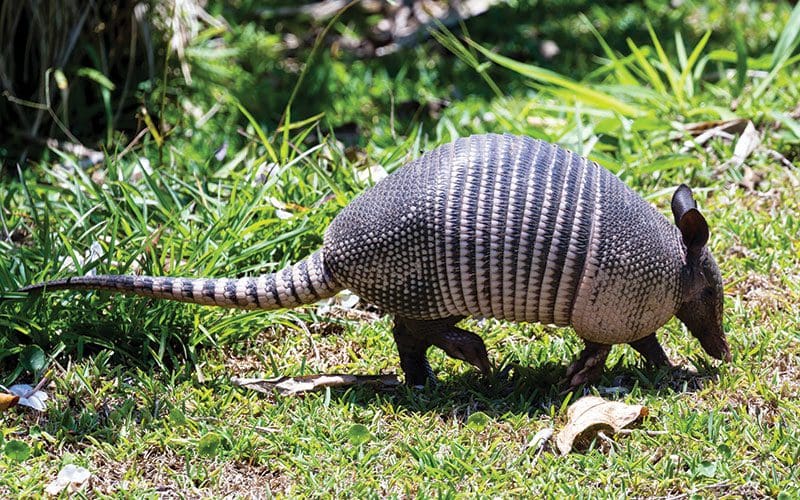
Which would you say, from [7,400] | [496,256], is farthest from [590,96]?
[7,400]

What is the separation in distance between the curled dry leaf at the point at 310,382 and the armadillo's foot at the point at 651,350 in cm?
104

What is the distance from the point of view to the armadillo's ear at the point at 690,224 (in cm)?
410

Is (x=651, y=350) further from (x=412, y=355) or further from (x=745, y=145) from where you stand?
(x=745, y=145)

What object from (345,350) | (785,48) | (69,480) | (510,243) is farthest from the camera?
(785,48)

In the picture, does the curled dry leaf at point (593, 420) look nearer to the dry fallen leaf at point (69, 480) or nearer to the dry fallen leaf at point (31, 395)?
the dry fallen leaf at point (69, 480)

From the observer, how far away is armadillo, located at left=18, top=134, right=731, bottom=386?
3.91 m

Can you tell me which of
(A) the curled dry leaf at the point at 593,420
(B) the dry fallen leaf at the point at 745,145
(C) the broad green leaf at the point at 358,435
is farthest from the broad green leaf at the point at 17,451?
(B) the dry fallen leaf at the point at 745,145

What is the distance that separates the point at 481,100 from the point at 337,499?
171 inches

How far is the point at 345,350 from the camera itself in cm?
488

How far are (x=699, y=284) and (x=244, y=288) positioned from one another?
1.85 m

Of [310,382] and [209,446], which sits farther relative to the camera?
[310,382]

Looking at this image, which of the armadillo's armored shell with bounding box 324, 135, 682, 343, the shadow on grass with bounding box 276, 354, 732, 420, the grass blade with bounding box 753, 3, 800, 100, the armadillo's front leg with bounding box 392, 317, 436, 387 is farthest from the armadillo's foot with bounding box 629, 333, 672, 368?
the grass blade with bounding box 753, 3, 800, 100

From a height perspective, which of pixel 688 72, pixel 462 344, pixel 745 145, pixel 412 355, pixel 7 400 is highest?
pixel 688 72

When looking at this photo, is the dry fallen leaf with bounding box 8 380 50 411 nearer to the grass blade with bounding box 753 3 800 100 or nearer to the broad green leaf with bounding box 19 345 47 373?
the broad green leaf with bounding box 19 345 47 373
